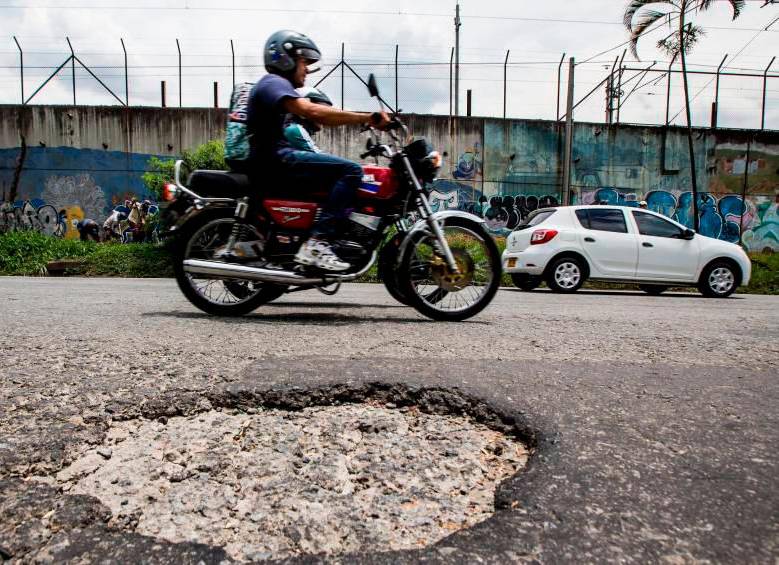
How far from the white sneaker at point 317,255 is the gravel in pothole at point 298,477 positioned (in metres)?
1.90

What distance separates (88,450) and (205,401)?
37 cm

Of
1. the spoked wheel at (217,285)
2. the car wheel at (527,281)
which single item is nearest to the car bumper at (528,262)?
the car wheel at (527,281)

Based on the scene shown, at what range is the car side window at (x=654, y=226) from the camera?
9.11m

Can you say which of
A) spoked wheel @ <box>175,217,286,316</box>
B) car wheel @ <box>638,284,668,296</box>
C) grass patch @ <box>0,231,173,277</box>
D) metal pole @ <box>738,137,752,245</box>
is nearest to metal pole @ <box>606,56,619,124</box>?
metal pole @ <box>738,137,752,245</box>

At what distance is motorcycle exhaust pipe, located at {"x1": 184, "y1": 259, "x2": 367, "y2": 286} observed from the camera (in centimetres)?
335

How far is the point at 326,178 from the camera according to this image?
342 cm

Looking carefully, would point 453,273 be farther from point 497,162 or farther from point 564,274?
point 497,162

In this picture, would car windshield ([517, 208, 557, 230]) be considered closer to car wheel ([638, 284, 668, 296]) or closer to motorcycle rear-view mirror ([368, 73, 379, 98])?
car wheel ([638, 284, 668, 296])

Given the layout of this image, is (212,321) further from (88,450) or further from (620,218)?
(620,218)

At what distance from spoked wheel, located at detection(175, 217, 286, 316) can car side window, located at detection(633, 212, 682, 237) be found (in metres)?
7.41

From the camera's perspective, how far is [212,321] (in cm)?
319

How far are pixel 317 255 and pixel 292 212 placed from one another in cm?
32

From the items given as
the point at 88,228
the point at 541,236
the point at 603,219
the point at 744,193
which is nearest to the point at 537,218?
the point at 541,236

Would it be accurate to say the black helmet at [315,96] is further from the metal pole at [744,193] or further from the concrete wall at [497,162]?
the metal pole at [744,193]
